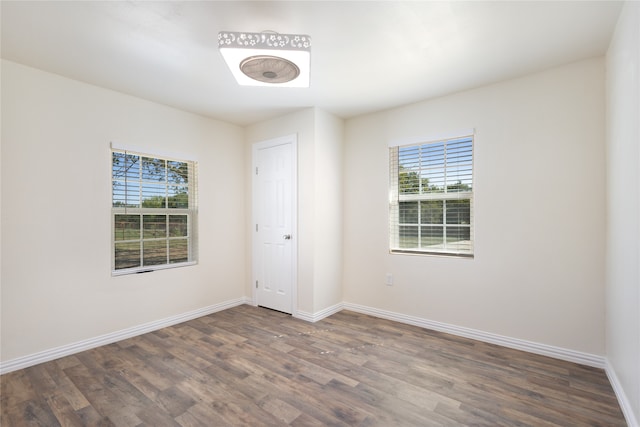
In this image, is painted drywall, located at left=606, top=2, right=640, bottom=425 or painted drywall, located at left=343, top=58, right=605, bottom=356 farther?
painted drywall, located at left=343, top=58, right=605, bottom=356

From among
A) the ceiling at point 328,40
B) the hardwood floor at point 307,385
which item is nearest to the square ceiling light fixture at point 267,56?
the ceiling at point 328,40

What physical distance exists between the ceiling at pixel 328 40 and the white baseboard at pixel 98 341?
2.47 metres

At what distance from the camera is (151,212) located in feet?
11.3

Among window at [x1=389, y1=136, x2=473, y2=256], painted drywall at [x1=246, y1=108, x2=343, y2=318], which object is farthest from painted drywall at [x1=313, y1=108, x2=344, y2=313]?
window at [x1=389, y1=136, x2=473, y2=256]

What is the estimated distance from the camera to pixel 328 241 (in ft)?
12.7

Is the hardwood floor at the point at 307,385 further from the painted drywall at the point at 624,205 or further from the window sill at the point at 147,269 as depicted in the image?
the window sill at the point at 147,269

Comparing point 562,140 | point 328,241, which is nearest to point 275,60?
point 328,241

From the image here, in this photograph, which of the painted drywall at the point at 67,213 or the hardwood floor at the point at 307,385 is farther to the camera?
the painted drywall at the point at 67,213

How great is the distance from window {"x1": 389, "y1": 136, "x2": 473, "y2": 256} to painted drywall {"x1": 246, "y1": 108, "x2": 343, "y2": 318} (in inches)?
29.2

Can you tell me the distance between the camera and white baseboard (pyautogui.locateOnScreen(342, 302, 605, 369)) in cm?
255

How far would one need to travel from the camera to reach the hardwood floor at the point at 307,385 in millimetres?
1920

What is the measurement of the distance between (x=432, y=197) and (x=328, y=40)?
2.00 m

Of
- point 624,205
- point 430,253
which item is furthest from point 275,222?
point 624,205

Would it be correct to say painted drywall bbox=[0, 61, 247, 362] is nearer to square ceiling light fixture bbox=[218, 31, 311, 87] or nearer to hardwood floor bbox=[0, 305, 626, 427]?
hardwood floor bbox=[0, 305, 626, 427]
